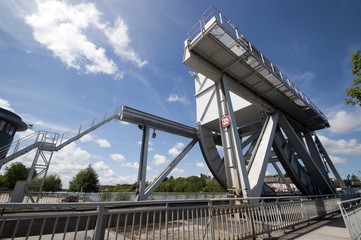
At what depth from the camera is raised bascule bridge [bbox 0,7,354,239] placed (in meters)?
3.85

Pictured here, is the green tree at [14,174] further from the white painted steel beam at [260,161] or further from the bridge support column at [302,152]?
the bridge support column at [302,152]

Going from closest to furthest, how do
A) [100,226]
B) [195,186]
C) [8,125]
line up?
1. [100,226]
2. [8,125]
3. [195,186]

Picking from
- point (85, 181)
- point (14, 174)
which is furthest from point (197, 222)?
point (14, 174)

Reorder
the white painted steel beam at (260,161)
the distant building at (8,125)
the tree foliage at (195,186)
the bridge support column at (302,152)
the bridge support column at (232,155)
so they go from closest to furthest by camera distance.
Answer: the bridge support column at (232,155) → the white painted steel beam at (260,161) → the bridge support column at (302,152) → the distant building at (8,125) → the tree foliage at (195,186)

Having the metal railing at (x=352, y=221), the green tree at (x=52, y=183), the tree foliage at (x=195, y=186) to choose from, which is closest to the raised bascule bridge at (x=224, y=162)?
the metal railing at (x=352, y=221)

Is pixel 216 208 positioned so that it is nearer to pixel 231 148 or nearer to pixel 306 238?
pixel 306 238

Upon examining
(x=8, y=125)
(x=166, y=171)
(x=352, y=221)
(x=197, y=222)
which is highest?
(x=8, y=125)

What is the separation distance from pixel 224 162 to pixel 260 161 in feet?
7.14

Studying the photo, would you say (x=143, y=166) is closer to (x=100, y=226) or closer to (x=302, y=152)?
(x=100, y=226)

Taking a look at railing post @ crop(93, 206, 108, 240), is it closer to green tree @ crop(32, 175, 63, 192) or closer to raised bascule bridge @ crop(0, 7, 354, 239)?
raised bascule bridge @ crop(0, 7, 354, 239)

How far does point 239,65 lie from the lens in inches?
360

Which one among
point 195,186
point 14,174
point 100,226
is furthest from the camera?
point 195,186

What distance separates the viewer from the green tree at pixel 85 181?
98.3 feet

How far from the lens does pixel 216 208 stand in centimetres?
396
